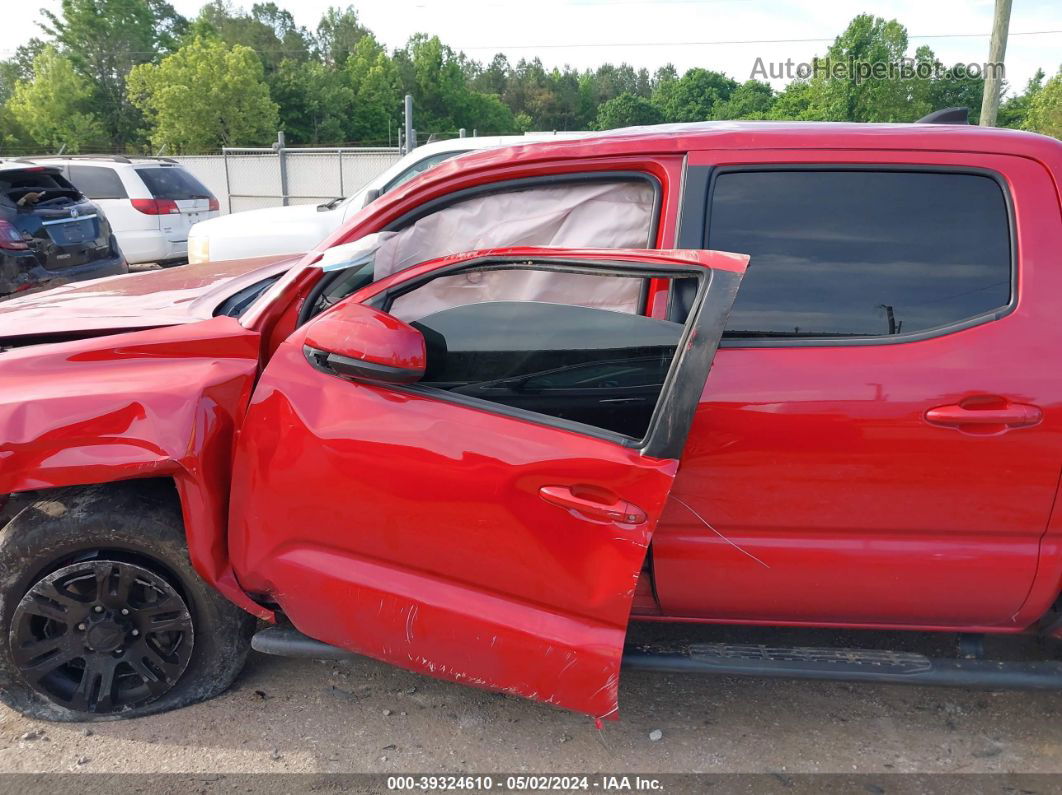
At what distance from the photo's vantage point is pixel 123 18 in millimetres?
71000

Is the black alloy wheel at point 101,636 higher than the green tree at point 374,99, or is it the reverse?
the green tree at point 374,99

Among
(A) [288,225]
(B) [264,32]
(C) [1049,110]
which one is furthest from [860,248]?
(B) [264,32]

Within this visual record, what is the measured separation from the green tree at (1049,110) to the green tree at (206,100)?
4237 cm

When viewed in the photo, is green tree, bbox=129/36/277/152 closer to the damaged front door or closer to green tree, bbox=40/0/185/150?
green tree, bbox=40/0/185/150

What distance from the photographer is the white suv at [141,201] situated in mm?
11141

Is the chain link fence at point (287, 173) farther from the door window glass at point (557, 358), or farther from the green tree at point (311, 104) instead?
the green tree at point (311, 104)

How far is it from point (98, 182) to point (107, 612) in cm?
1046

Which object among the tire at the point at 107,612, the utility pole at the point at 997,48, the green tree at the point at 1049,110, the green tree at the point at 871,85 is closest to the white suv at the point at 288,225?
the tire at the point at 107,612

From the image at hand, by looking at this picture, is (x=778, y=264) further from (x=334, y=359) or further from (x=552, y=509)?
(x=334, y=359)

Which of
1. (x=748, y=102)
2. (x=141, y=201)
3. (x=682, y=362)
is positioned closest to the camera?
(x=682, y=362)

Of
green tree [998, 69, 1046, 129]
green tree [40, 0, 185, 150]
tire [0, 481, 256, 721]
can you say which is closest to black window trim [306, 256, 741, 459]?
tire [0, 481, 256, 721]

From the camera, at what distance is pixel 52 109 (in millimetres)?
52312

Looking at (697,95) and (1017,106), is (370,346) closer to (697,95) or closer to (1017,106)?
(1017,106)

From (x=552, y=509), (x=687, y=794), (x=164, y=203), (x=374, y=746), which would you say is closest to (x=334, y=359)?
(x=552, y=509)
